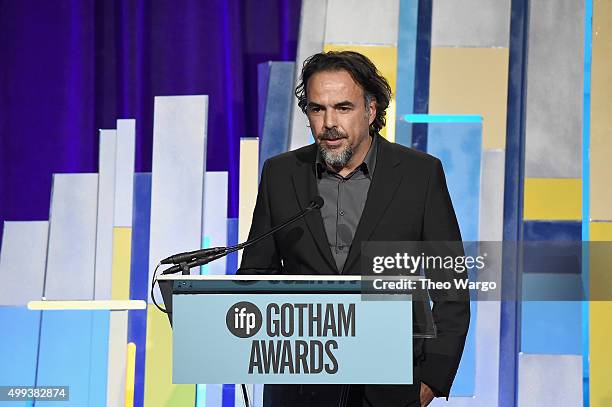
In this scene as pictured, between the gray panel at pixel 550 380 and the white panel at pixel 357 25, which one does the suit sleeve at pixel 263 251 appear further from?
the gray panel at pixel 550 380

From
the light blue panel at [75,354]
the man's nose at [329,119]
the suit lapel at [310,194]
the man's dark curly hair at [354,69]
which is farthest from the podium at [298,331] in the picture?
the light blue panel at [75,354]

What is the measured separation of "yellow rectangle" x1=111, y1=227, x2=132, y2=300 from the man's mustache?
5.45ft

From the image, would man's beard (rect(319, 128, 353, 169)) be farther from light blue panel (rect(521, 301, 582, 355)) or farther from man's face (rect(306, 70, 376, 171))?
light blue panel (rect(521, 301, 582, 355))

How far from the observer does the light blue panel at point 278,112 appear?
11.7 ft

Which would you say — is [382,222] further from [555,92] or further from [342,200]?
[555,92]

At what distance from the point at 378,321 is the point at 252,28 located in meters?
2.20

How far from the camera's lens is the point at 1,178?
371 cm

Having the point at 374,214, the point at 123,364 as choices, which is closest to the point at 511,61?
the point at 374,214

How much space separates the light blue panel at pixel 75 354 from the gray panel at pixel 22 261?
0.42 ft

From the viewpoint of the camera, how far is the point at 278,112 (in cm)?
356

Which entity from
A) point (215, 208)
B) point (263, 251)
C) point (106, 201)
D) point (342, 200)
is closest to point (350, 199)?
point (342, 200)

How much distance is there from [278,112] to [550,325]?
135cm

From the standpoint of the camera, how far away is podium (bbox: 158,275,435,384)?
1.68m

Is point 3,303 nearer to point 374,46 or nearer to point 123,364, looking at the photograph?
point 123,364
